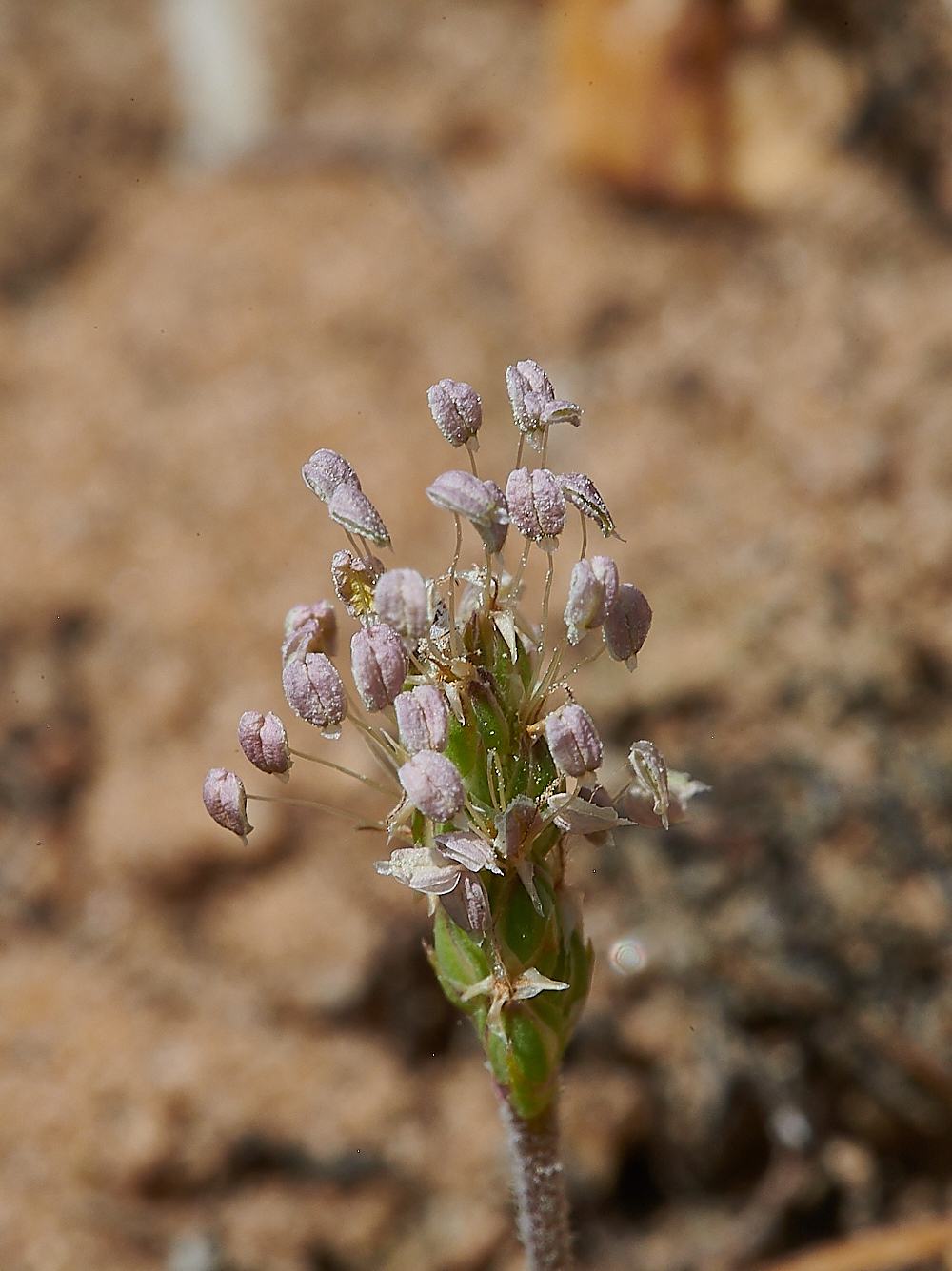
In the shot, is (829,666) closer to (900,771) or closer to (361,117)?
(900,771)

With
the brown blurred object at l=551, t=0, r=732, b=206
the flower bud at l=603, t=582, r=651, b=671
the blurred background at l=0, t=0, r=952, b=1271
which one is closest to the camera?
the flower bud at l=603, t=582, r=651, b=671

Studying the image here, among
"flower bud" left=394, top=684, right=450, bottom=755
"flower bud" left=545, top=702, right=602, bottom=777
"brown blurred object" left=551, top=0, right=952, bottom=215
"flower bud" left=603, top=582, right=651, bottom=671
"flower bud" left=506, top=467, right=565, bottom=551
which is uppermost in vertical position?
"brown blurred object" left=551, top=0, right=952, bottom=215

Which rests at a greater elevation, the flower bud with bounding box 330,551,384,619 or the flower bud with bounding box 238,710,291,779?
the flower bud with bounding box 330,551,384,619

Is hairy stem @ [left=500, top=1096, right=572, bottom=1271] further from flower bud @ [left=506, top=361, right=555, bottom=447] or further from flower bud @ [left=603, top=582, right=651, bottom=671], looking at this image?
flower bud @ [left=506, top=361, right=555, bottom=447]

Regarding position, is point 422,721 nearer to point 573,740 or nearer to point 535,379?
point 573,740

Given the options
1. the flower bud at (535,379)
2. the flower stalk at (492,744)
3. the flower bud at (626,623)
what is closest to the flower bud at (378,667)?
the flower stalk at (492,744)

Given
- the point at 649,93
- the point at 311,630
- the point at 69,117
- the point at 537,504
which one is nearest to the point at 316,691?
the point at 311,630

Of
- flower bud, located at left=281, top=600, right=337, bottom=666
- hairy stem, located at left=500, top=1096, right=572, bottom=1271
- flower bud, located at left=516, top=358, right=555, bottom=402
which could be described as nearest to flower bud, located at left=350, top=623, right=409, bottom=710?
flower bud, located at left=281, top=600, right=337, bottom=666

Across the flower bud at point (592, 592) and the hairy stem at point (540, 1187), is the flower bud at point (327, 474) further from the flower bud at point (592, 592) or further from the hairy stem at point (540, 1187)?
the hairy stem at point (540, 1187)
